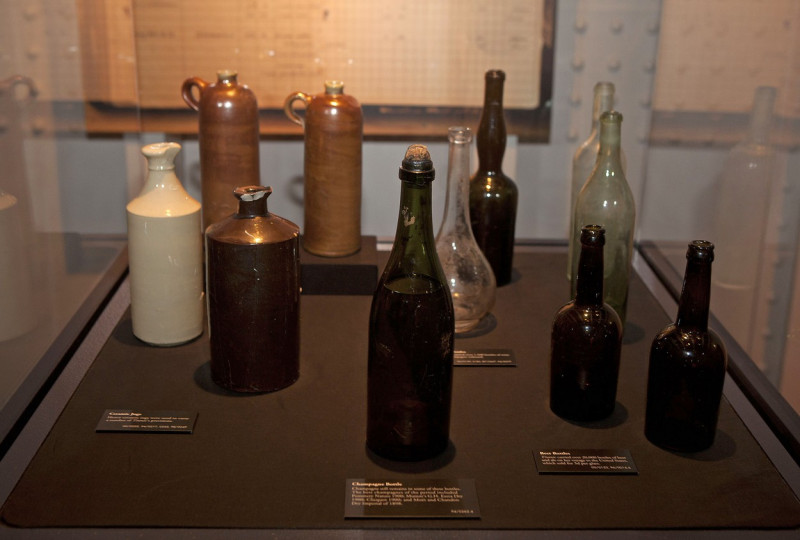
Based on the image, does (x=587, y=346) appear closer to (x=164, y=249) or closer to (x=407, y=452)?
(x=407, y=452)

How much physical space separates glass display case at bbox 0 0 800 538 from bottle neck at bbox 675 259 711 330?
0.62ft

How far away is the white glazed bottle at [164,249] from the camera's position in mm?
1349

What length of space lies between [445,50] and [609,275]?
0.83 metres

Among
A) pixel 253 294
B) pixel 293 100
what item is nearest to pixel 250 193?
pixel 253 294

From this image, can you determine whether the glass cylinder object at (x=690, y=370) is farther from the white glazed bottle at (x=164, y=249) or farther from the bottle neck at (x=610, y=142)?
the white glazed bottle at (x=164, y=249)

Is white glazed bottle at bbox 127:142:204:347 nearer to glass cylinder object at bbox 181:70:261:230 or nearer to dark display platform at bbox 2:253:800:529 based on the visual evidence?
dark display platform at bbox 2:253:800:529

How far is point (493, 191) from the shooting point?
1.69 metres

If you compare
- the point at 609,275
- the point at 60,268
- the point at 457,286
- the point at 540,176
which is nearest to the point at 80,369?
the point at 60,268

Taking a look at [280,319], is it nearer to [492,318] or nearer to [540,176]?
[492,318]

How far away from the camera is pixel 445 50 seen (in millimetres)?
2098

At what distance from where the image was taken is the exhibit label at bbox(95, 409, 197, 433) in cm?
117

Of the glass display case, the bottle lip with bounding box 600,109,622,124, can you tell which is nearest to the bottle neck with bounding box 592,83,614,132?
the glass display case

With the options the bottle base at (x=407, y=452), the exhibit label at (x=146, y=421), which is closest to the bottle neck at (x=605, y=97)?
the bottle base at (x=407, y=452)

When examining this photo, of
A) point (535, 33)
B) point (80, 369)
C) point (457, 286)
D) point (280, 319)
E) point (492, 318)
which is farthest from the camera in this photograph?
point (535, 33)
